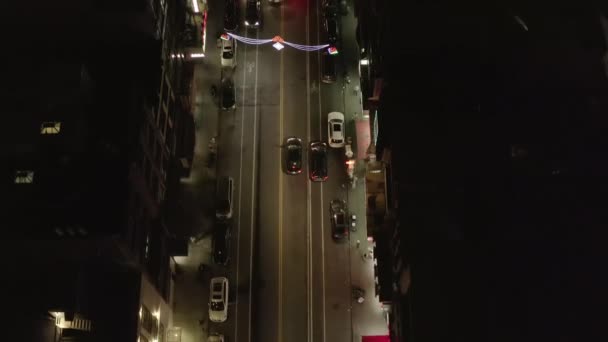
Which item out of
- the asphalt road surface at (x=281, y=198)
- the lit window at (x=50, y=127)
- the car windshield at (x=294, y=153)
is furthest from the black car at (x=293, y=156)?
the lit window at (x=50, y=127)

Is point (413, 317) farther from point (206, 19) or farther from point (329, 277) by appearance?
point (206, 19)

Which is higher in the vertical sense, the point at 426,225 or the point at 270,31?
the point at 270,31

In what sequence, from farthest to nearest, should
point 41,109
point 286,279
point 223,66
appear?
point 223,66 < point 286,279 < point 41,109

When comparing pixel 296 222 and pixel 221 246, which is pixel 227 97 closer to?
pixel 296 222

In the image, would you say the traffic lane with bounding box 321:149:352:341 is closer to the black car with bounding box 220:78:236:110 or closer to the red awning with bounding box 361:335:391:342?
the red awning with bounding box 361:335:391:342

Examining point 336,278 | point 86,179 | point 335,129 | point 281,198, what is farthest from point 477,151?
point 86,179

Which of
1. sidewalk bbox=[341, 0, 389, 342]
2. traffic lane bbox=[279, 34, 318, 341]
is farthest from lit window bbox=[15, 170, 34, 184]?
sidewalk bbox=[341, 0, 389, 342]

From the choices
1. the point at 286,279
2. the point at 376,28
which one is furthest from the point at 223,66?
the point at 286,279

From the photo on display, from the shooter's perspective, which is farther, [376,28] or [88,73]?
[376,28]
